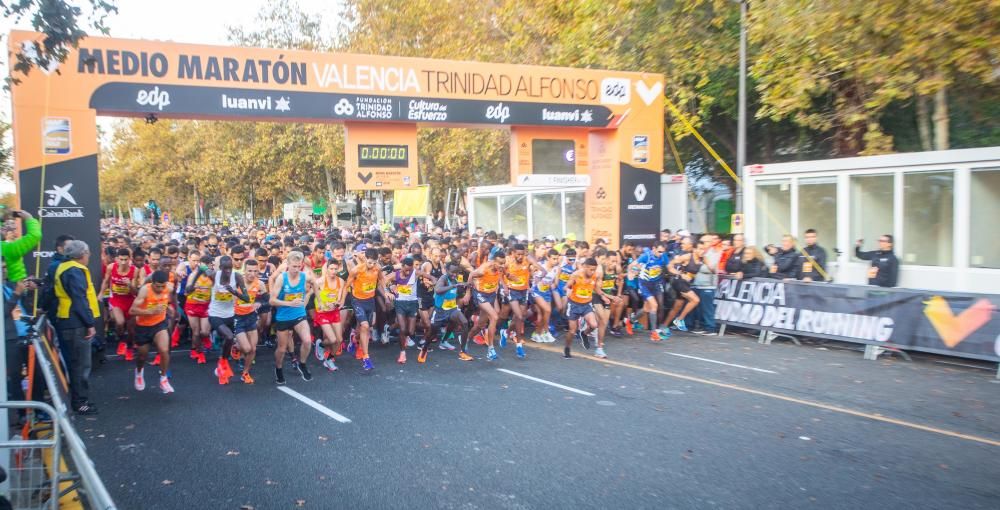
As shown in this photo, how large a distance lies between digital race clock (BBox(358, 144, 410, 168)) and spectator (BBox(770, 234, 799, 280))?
294 inches

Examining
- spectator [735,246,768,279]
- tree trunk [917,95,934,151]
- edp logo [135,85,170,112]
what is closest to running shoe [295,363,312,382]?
edp logo [135,85,170,112]

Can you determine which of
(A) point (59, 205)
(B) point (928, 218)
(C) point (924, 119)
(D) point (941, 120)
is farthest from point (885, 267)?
(A) point (59, 205)

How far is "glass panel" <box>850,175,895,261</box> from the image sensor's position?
512 inches

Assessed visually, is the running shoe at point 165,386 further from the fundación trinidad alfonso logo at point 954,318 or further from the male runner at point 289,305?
the fundación trinidad alfonso logo at point 954,318

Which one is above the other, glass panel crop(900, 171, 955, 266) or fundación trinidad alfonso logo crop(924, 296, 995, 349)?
glass panel crop(900, 171, 955, 266)

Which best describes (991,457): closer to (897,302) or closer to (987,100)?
(897,302)

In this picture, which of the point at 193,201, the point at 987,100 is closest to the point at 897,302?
the point at 987,100

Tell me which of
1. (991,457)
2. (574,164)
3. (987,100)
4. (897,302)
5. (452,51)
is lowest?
(991,457)

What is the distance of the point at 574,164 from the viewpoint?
51.9ft

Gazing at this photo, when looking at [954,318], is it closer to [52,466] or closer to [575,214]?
[52,466]

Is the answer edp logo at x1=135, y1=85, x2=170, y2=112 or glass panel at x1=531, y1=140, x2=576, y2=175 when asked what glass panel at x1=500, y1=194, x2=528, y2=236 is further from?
edp logo at x1=135, y1=85, x2=170, y2=112

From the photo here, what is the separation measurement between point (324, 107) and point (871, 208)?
10622 millimetres

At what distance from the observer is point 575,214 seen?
69.7ft

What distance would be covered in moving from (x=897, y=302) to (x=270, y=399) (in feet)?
30.6
